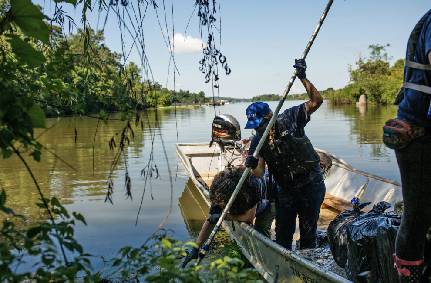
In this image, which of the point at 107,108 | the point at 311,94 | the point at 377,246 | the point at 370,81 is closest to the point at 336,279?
the point at 377,246

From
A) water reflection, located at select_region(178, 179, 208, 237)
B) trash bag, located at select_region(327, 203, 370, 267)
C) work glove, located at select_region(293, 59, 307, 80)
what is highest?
work glove, located at select_region(293, 59, 307, 80)

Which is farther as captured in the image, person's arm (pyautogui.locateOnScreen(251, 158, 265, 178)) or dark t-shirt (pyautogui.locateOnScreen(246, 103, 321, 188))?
person's arm (pyautogui.locateOnScreen(251, 158, 265, 178))

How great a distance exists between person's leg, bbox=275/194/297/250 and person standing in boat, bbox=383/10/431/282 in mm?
2499

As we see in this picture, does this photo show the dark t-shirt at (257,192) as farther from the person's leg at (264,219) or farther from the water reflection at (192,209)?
the water reflection at (192,209)

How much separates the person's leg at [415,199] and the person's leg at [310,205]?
229 cm

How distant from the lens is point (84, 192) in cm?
1284

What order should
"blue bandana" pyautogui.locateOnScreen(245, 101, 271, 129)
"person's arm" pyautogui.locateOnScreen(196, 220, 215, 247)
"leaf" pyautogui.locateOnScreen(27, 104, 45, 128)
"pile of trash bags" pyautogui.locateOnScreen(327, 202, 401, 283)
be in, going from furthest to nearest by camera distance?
"person's arm" pyautogui.locateOnScreen(196, 220, 215, 247) → "blue bandana" pyautogui.locateOnScreen(245, 101, 271, 129) → "pile of trash bags" pyautogui.locateOnScreen(327, 202, 401, 283) → "leaf" pyautogui.locateOnScreen(27, 104, 45, 128)

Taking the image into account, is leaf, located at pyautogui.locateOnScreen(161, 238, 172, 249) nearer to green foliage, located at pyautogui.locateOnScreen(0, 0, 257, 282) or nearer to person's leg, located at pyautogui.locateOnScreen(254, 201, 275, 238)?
green foliage, located at pyautogui.locateOnScreen(0, 0, 257, 282)

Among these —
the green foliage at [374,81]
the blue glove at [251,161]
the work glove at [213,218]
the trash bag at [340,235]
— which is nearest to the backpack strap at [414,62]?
the trash bag at [340,235]

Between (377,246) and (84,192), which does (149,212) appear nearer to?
(84,192)

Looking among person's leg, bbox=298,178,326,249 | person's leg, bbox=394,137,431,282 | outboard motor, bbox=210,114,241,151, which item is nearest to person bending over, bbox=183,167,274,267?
person's leg, bbox=298,178,326,249

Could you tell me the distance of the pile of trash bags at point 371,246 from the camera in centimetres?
348

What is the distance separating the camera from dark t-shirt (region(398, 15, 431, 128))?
2.47 m

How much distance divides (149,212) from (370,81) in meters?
66.2
